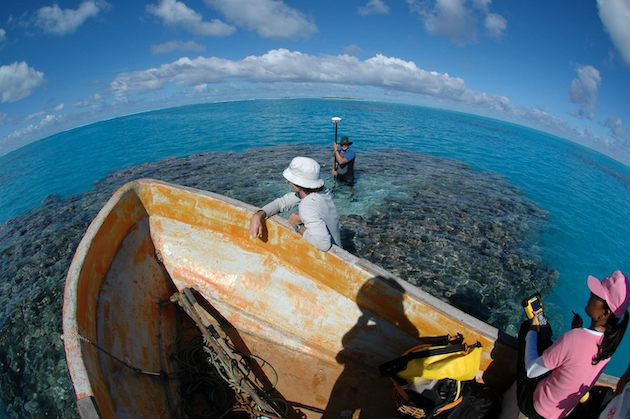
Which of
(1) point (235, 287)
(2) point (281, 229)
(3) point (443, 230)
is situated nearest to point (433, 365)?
(2) point (281, 229)

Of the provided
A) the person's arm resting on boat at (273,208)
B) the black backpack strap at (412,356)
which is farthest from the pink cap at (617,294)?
the person's arm resting on boat at (273,208)

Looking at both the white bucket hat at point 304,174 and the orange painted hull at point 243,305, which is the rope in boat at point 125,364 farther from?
the white bucket hat at point 304,174

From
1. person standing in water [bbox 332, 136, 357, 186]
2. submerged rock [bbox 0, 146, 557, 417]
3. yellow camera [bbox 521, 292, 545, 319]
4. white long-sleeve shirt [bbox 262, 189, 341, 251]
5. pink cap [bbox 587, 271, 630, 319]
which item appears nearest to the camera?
pink cap [bbox 587, 271, 630, 319]

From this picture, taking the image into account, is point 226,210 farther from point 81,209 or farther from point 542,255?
point 81,209

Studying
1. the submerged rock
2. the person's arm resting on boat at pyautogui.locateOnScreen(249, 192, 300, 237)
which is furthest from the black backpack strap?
the submerged rock

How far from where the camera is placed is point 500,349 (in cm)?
309

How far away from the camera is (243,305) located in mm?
4465

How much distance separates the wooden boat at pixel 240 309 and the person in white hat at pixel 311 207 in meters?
0.27

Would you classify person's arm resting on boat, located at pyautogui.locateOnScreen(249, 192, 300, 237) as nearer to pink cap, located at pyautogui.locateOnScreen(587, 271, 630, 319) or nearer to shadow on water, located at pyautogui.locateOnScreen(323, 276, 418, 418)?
shadow on water, located at pyautogui.locateOnScreen(323, 276, 418, 418)

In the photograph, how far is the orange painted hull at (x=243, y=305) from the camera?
3.17m

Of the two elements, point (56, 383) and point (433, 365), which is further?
point (56, 383)

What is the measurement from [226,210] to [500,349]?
12.1 ft

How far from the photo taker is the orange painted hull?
10.4 feet

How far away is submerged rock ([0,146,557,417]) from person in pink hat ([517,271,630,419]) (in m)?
4.47
